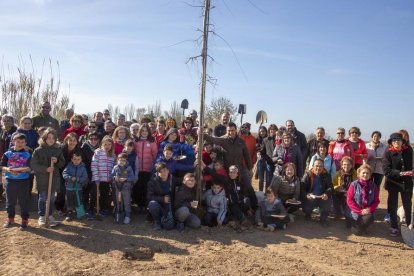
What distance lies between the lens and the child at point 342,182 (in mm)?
7488

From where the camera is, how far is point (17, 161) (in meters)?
6.34

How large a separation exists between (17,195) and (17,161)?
59 centimetres

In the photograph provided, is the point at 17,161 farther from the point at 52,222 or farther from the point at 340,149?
the point at 340,149

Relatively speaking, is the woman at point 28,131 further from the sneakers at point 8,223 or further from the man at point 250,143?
the man at point 250,143

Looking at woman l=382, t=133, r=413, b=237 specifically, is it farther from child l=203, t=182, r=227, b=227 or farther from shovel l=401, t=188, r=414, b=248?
child l=203, t=182, r=227, b=227

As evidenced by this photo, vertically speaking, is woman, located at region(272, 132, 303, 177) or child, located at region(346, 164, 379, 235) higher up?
woman, located at region(272, 132, 303, 177)

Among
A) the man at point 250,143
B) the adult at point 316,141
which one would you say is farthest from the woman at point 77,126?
the adult at point 316,141

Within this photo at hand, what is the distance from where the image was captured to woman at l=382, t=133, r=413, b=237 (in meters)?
6.68

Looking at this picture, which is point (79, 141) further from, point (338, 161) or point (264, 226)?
point (338, 161)

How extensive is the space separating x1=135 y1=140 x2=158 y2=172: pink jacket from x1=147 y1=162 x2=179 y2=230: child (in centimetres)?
66

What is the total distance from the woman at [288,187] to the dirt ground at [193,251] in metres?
0.66

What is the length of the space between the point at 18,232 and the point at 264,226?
4.29 meters

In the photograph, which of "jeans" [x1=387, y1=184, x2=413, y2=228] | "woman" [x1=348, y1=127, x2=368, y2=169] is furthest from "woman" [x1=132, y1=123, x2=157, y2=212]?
"jeans" [x1=387, y1=184, x2=413, y2=228]

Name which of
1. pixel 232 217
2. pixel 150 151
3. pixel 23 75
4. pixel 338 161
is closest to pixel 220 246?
pixel 232 217
